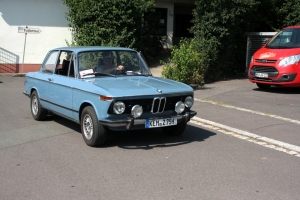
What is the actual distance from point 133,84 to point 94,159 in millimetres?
1476

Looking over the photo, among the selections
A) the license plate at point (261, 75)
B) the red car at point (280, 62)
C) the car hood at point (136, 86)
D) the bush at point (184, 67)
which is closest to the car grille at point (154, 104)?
the car hood at point (136, 86)

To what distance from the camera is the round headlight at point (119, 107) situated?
6.70m

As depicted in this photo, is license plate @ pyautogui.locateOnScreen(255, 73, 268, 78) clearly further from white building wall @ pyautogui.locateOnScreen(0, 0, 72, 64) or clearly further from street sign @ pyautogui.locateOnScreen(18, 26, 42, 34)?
street sign @ pyautogui.locateOnScreen(18, 26, 42, 34)

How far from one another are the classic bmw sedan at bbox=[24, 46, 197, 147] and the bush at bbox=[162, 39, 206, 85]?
5.95 meters

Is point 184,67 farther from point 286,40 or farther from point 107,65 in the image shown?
point 107,65

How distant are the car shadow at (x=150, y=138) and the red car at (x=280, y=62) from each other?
539cm

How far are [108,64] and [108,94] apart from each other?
152cm

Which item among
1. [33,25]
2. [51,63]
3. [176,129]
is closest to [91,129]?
[176,129]

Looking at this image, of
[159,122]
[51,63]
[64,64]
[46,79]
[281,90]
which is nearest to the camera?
[159,122]

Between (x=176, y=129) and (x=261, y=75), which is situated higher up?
(x=261, y=75)

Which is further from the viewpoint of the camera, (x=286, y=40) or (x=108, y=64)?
(x=286, y=40)

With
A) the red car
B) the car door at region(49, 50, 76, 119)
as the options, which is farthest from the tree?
the car door at region(49, 50, 76, 119)

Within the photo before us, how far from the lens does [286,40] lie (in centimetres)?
1410

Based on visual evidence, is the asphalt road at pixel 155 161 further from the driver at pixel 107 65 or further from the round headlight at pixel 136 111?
the driver at pixel 107 65
